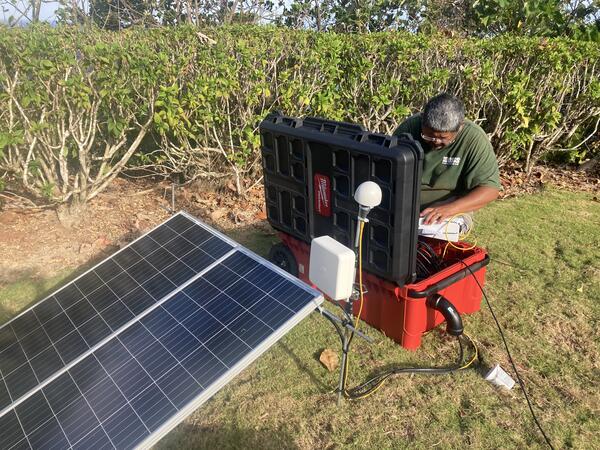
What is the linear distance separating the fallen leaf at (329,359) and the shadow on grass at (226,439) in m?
0.62

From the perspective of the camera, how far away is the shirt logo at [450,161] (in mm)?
3877

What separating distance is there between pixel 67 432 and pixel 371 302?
2194 millimetres

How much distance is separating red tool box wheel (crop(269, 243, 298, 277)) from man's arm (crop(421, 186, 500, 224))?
3.84 ft

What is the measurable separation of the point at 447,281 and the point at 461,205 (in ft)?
2.23

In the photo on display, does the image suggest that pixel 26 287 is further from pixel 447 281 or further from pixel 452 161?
pixel 452 161

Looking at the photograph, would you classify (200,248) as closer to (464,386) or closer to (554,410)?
(464,386)

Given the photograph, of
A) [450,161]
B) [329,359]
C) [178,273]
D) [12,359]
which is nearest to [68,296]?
[12,359]

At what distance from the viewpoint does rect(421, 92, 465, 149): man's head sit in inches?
138

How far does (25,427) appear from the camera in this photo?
220 cm

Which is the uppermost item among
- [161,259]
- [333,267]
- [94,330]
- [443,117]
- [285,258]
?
[443,117]

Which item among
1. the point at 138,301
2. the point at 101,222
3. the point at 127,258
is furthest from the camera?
the point at 101,222

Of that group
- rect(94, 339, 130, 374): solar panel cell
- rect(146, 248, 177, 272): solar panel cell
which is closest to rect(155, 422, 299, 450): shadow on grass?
rect(94, 339, 130, 374): solar panel cell

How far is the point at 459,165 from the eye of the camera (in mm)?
3895

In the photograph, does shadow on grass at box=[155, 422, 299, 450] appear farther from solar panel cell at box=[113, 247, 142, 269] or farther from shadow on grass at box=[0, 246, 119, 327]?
shadow on grass at box=[0, 246, 119, 327]
